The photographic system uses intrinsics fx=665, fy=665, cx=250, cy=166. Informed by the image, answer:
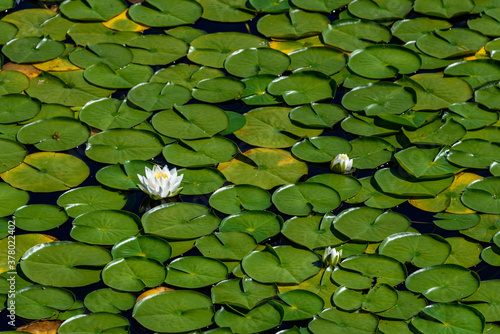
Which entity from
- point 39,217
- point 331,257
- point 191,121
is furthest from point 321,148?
point 39,217

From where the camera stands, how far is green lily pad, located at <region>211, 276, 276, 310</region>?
3.93 m

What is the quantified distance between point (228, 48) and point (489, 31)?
2.42 metres

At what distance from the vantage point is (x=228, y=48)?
5.90 metres

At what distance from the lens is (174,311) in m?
3.87

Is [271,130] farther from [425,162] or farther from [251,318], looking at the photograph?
[251,318]

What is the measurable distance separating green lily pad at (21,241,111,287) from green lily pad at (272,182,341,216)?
4.00 ft

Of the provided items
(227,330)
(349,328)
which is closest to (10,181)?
(227,330)

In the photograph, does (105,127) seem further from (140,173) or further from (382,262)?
(382,262)

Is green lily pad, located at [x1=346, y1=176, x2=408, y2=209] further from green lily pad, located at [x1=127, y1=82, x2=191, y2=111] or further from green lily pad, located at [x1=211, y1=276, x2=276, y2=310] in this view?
green lily pad, located at [x1=127, y1=82, x2=191, y2=111]

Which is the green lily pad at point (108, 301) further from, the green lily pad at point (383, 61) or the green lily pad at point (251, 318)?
the green lily pad at point (383, 61)

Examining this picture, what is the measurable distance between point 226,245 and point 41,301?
1164 millimetres

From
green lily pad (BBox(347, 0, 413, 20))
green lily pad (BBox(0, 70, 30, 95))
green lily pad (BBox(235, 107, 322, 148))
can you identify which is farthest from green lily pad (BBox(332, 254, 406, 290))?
green lily pad (BBox(0, 70, 30, 95))

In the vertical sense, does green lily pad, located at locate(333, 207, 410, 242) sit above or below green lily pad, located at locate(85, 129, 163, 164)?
below

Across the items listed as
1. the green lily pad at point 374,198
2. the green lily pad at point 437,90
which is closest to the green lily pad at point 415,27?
the green lily pad at point 437,90
